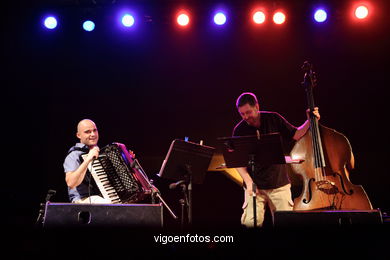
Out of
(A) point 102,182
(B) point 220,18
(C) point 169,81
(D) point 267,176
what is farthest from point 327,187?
(C) point 169,81

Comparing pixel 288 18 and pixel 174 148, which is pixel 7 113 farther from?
pixel 288 18

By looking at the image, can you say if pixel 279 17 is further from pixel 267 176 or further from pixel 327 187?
pixel 327 187

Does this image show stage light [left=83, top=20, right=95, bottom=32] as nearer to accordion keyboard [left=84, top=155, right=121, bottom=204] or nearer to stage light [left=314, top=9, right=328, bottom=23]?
accordion keyboard [left=84, top=155, right=121, bottom=204]

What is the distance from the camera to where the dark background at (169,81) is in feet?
20.9

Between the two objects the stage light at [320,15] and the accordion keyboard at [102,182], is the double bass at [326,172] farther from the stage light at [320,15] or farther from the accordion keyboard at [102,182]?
the stage light at [320,15]

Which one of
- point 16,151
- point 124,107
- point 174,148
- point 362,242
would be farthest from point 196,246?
point 16,151

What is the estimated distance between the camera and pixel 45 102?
670 cm

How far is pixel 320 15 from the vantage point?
620 cm

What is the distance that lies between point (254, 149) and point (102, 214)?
1.54 m

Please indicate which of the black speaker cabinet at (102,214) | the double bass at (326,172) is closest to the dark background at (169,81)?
the double bass at (326,172)

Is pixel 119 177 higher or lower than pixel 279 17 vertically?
lower

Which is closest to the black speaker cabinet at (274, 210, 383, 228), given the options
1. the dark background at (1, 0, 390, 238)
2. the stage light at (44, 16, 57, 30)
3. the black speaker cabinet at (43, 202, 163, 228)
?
the black speaker cabinet at (43, 202, 163, 228)

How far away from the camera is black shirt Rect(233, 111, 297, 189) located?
464cm

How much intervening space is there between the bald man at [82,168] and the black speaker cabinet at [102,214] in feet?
3.81
